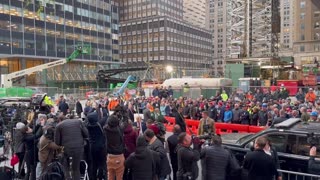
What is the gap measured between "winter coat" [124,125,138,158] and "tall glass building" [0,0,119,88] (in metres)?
46.8

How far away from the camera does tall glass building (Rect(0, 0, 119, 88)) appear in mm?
61688

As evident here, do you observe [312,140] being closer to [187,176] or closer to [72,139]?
[187,176]

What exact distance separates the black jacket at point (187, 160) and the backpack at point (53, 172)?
8.28ft

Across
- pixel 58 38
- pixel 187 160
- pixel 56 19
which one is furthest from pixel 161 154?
pixel 56 19

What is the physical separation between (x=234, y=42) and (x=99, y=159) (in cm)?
6483

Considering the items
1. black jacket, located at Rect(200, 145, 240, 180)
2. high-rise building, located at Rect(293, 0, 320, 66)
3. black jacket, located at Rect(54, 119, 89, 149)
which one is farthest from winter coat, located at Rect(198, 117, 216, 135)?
high-rise building, located at Rect(293, 0, 320, 66)

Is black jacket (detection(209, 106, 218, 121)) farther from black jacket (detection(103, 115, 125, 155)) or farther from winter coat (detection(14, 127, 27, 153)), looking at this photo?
winter coat (detection(14, 127, 27, 153))

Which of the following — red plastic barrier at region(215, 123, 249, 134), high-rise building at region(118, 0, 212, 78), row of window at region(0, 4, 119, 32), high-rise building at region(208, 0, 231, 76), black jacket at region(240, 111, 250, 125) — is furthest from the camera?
high-rise building at region(208, 0, 231, 76)

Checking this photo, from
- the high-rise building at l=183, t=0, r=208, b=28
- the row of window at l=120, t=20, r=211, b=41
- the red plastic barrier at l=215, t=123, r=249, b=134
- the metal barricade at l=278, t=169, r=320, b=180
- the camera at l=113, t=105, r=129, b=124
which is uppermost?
the high-rise building at l=183, t=0, r=208, b=28

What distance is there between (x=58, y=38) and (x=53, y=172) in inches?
2778

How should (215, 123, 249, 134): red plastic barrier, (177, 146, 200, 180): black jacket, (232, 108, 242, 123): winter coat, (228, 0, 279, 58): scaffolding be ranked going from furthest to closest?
(228, 0, 279, 58): scaffolding < (232, 108, 242, 123): winter coat < (215, 123, 249, 134): red plastic barrier < (177, 146, 200, 180): black jacket

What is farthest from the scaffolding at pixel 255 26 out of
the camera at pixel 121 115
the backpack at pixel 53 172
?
the backpack at pixel 53 172

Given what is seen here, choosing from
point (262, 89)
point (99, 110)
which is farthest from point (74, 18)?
point (99, 110)

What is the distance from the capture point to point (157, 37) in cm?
12219
